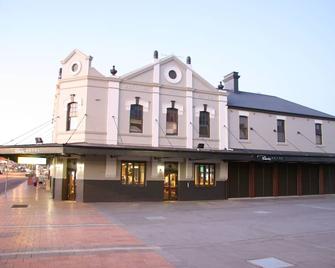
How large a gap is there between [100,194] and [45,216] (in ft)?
22.3

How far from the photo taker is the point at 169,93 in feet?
79.9

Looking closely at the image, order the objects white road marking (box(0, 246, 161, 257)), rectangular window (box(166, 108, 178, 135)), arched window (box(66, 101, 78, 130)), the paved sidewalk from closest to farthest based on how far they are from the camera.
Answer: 1. the paved sidewalk
2. white road marking (box(0, 246, 161, 257))
3. arched window (box(66, 101, 78, 130))
4. rectangular window (box(166, 108, 178, 135))

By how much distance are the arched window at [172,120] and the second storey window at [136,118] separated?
189 centimetres

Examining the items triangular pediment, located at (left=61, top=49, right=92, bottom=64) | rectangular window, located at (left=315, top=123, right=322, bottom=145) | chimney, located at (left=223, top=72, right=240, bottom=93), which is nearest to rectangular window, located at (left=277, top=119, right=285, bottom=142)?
rectangular window, located at (left=315, top=123, right=322, bottom=145)

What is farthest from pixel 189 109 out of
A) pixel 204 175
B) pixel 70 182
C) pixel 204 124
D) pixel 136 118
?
pixel 70 182

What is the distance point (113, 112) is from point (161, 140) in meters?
3.60

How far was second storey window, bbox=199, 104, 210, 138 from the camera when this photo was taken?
2527cm

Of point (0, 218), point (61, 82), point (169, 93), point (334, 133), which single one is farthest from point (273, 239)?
point (334, 133)

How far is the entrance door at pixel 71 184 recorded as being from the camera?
22833 mm

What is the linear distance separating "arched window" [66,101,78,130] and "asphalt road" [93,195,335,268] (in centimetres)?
652

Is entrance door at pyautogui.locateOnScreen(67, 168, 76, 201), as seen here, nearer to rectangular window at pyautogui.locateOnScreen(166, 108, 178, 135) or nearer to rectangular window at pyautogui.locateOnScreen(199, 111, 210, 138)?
rectangular window at pyautogui.locateOnScreen(166, 108, 178, 135)

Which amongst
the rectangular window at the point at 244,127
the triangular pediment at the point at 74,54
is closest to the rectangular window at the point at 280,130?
the rectangular window at the point at 244,127

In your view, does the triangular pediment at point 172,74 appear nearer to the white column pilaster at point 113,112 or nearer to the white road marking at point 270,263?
the white column pilaster at point 113,112

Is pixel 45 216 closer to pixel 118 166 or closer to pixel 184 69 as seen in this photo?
pixel 118 166
